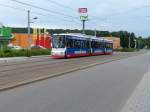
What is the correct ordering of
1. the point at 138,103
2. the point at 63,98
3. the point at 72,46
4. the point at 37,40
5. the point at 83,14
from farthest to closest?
the point at 83,14 < the point at 37,40 < the point at 72,46 < the point at 63,98 < the point at 138,103

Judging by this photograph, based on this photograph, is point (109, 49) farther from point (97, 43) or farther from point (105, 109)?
point (105, 109)

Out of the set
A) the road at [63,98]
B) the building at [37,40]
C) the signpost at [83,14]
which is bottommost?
the building at [37,40]

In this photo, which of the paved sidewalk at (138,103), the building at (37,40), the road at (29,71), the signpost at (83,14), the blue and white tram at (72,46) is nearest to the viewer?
the paved sidewalk at (138,103)

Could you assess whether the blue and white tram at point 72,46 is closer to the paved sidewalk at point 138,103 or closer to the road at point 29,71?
the road at point 29,71

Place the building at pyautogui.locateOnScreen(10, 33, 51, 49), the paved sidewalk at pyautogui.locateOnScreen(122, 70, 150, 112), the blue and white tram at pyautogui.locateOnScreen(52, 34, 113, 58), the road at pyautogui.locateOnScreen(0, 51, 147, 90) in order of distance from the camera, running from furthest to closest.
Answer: the building at pyautogui.locateOnScreen(10, 33, 51, 49), the blue and white tram at pyautogui.locateOnScreen(52, 34, 113, 58), the road at pyautogui.locateOnScreen(0, 51, 147, 90), the paved sidewalk at pyautogui.locateOnScreen(122, 70, 150, 112)

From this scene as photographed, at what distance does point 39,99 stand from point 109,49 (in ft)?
228

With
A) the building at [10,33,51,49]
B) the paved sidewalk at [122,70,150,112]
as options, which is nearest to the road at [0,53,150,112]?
the paved sidewalk at [122,70,150,112]

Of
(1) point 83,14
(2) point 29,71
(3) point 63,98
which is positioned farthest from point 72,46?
(1) point 83,14

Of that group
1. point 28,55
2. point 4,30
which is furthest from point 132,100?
point 4,30

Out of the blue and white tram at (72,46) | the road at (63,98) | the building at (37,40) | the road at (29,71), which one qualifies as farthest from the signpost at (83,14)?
the road at (63,98)

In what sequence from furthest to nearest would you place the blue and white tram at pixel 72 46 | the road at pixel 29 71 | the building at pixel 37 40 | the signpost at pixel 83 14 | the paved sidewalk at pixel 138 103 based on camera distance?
the signpost at pixel 83 14 → the building at pixel 37 40 → the blue and white tram at pixel 72 46 → the road at pixel 29 71 → the paved sidewalk at pixel 138 103

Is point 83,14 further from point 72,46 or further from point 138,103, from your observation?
point 138,103

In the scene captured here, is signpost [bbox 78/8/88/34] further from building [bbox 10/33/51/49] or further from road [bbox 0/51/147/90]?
road [bbox 0/51/147/90]

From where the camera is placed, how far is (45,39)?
12506 centimetres
